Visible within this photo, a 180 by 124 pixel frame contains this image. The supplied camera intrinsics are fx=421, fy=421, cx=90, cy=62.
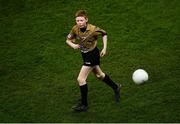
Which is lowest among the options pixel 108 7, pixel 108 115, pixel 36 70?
pixel 108 115

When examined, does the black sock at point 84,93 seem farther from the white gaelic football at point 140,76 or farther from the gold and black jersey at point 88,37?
the white gaelic football at point 140,76

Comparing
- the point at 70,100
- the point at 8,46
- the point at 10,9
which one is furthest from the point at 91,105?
the point at 10,9

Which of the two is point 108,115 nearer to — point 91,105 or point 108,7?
point 91,105

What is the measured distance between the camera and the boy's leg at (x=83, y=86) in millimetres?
9117

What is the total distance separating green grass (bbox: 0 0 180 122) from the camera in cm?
933

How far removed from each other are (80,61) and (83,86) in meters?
2.56

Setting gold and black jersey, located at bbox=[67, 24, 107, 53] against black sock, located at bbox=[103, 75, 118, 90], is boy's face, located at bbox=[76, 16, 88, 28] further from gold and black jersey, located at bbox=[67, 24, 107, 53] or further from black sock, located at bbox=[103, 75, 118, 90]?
black sock, located at bbox=[103, 75, 118, 90]

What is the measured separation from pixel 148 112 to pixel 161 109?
312 mm

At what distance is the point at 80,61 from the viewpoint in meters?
11.7

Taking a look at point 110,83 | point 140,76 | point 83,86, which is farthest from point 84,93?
point 140,76

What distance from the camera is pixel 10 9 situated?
49.7ft

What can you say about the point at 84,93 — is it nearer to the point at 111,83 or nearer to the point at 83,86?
the point at 83,86

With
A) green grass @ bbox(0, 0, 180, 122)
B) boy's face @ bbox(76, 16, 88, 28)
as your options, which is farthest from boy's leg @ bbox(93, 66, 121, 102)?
boy's face @ bbox(76, 16, 88, 28)

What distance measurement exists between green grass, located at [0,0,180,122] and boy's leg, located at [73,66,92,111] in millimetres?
150
